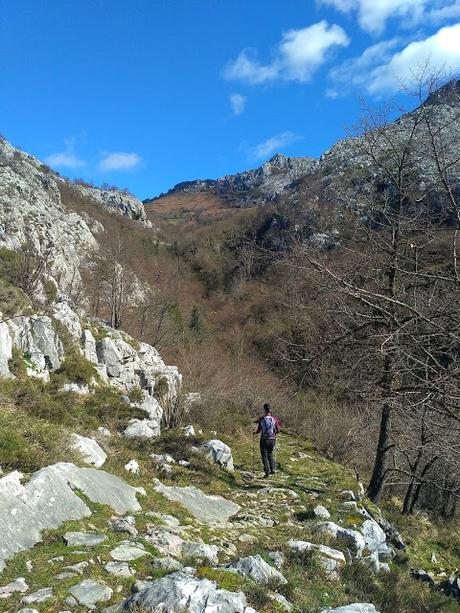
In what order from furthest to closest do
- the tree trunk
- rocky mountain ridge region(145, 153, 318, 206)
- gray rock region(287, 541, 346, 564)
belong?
1. rocky mountain ridge region(145, 153, 318, 206)
2. the tree trunk
3. gray rock region(287, 541, 346, 564)

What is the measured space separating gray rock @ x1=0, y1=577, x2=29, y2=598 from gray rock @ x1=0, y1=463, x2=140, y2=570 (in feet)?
1.08

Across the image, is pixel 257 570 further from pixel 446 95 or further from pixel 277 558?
pixel 446 95

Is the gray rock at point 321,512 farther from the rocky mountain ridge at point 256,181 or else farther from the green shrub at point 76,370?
the rocky mountain ridge at point 256,181

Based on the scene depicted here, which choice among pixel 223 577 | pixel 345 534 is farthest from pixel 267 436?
pixel 223 577

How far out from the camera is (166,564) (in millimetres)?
4195

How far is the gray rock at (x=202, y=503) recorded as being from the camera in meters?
6.80

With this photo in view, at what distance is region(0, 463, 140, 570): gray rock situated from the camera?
449cm

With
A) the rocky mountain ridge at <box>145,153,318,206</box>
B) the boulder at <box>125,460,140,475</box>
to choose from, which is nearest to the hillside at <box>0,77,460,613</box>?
the boulder at <box>125,460,140,475</box>

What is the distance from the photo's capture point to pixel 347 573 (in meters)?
4.98

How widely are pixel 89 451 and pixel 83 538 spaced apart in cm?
266

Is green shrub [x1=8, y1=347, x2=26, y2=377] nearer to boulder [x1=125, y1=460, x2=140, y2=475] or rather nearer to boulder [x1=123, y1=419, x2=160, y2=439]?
boulder [x1=123, y1=419, x2=160, y2=439]

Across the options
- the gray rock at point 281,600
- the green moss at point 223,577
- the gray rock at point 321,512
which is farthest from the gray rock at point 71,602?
the gray rock at point 321,512

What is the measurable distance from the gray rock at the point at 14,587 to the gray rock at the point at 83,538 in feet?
2.54

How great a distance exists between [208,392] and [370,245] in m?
12.0
